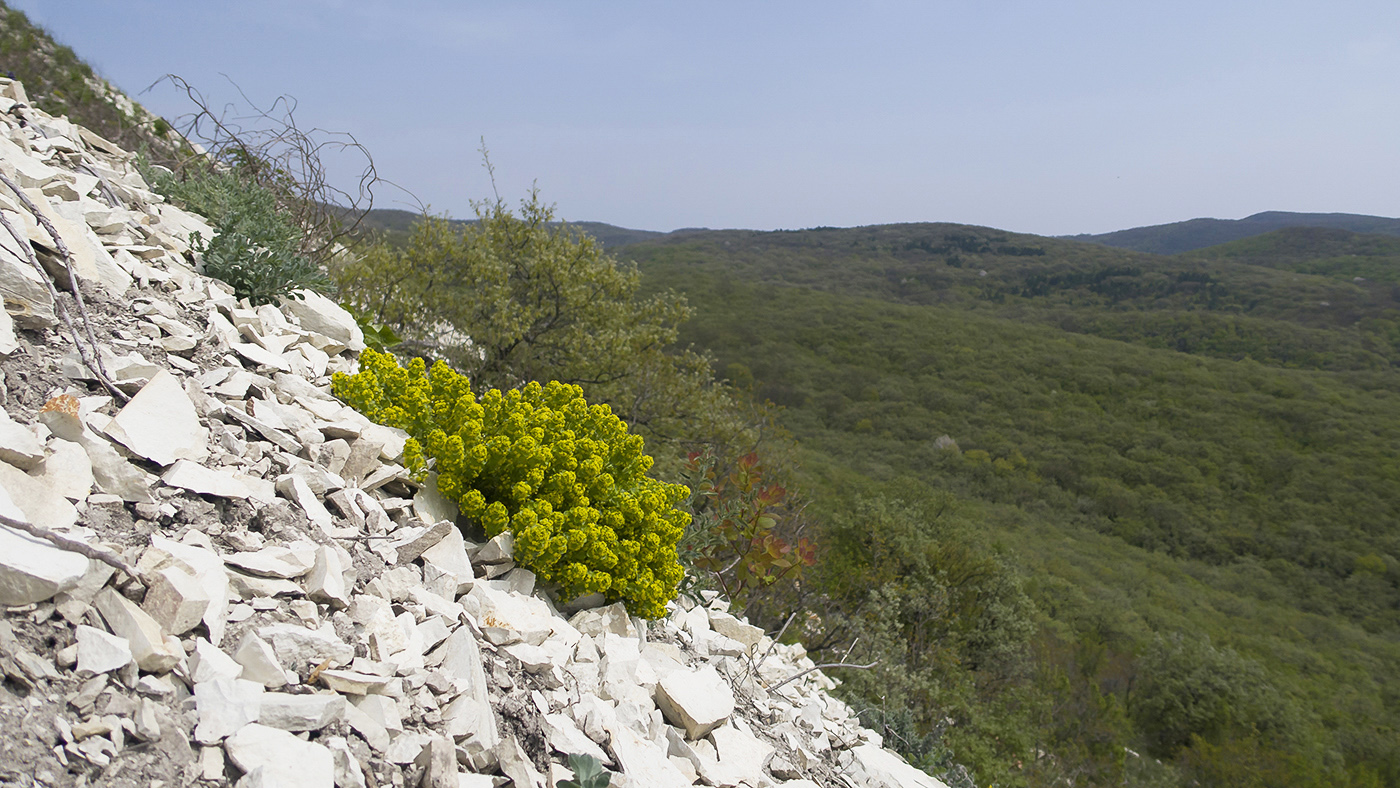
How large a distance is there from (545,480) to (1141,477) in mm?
41664

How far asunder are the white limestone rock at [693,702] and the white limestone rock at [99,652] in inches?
75.1

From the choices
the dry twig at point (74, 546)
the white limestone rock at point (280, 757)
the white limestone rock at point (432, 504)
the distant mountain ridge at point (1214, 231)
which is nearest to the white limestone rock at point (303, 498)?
the white limestone rock at point (432, 504)

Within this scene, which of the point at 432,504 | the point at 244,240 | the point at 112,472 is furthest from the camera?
the point at 244,240

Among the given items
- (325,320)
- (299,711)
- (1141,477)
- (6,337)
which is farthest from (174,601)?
(1141,477)

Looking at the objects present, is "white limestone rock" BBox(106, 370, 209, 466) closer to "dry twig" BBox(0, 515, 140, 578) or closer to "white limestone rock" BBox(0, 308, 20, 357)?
"white limestone rock" BBox(0, 308, 20, 357)

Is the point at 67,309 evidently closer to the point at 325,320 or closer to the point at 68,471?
the point at 68,471

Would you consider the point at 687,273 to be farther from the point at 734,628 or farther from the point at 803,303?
the point at 734,628

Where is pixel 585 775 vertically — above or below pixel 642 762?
above

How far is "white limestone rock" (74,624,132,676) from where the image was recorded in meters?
1.79

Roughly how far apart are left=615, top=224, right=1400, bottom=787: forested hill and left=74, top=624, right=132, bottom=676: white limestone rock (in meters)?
5.48

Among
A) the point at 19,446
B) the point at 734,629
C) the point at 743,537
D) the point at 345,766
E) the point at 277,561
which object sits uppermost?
the point at 19,446

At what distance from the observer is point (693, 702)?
10.1 feet

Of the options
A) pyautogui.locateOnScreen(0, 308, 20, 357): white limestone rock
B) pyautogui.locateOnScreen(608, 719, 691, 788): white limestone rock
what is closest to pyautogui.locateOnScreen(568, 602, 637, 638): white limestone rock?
pyautogui.locateOnScreen(608, 719, 691, 788): white limestone rock

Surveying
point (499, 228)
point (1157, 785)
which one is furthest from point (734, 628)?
point (1157, 785)
